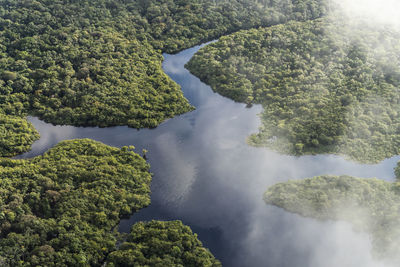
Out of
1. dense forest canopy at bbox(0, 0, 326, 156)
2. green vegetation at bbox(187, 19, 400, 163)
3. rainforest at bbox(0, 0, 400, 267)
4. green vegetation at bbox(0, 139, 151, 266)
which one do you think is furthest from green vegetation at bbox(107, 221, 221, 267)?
green vegetation at bbox(187, 19, 400, 163)

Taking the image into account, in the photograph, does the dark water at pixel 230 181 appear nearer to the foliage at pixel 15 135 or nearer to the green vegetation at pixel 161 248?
the foliage at pixel 15 135

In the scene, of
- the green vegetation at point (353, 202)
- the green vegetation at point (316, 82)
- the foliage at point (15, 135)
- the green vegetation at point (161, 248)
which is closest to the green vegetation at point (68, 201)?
the green vegetation at point (161, 248)

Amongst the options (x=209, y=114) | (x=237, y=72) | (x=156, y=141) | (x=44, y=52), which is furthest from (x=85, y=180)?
(x=237, y=72)

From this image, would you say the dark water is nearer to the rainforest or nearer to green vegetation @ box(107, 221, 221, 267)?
the rainforest

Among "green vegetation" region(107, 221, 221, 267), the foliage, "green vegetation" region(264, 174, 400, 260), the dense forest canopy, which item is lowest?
"green vegetation" region(107, 221, 221, 267)

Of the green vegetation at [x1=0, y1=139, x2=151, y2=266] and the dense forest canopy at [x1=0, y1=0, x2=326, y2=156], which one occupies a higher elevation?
the dense forest canopy at [x1=0, y1=0, x2=326, y2=156]
